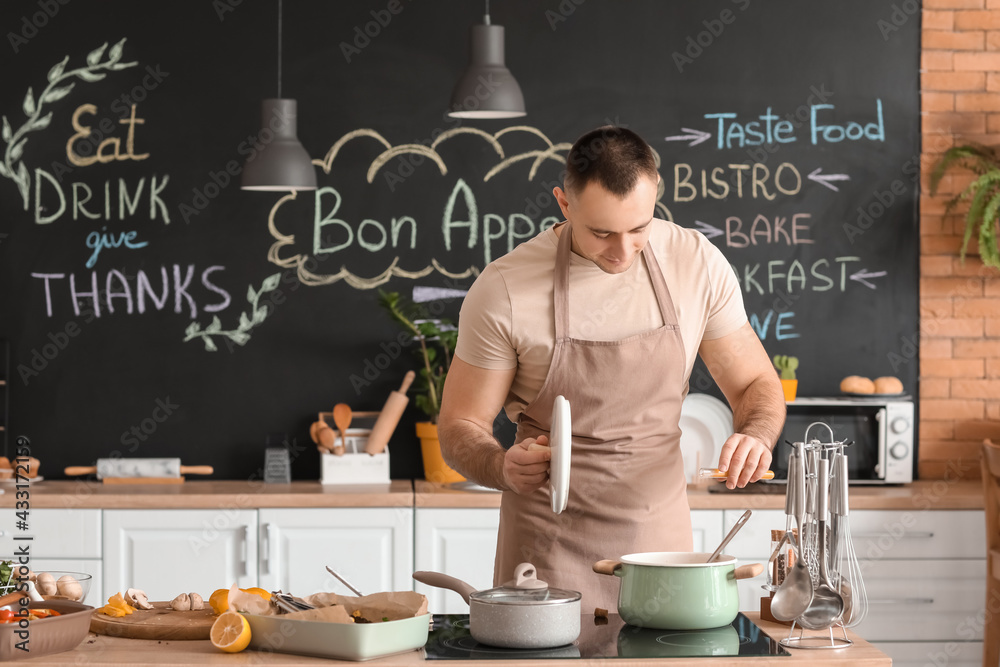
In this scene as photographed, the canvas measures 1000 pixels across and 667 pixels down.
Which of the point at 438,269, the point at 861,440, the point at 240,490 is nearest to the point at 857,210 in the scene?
the point at 861,440

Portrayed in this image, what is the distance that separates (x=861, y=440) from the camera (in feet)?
12.8

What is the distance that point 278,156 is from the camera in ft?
12.1

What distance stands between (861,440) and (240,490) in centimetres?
217

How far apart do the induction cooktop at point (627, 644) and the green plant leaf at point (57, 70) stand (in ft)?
10.0

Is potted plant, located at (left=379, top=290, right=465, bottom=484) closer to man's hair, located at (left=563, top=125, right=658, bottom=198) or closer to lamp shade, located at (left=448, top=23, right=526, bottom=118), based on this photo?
lamp shade, located at (left=448, top=23, right=526, bottom=118)

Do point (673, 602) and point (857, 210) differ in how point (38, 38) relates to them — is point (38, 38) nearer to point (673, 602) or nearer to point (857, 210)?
point (857, 210)

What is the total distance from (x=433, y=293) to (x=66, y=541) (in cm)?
154

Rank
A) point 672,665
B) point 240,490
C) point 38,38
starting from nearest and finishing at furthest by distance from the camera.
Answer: point 672,665, point 240,490, point 38,38

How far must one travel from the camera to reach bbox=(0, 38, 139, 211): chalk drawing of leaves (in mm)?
4133

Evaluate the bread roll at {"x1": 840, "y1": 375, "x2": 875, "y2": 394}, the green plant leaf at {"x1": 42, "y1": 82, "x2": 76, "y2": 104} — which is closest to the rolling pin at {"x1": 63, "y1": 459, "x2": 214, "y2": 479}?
the green plant leaf at {"x1": 42, "y1": 82, "x2": 76, "y2": 104}

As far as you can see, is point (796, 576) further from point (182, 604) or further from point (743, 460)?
point (182, 604)

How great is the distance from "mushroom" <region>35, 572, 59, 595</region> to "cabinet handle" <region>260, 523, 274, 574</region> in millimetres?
1607

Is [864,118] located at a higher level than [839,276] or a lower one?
higher

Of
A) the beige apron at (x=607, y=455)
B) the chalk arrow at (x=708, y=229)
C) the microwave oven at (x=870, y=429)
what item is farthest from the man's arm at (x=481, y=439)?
the chalk arrow at (x=708, y=229)
